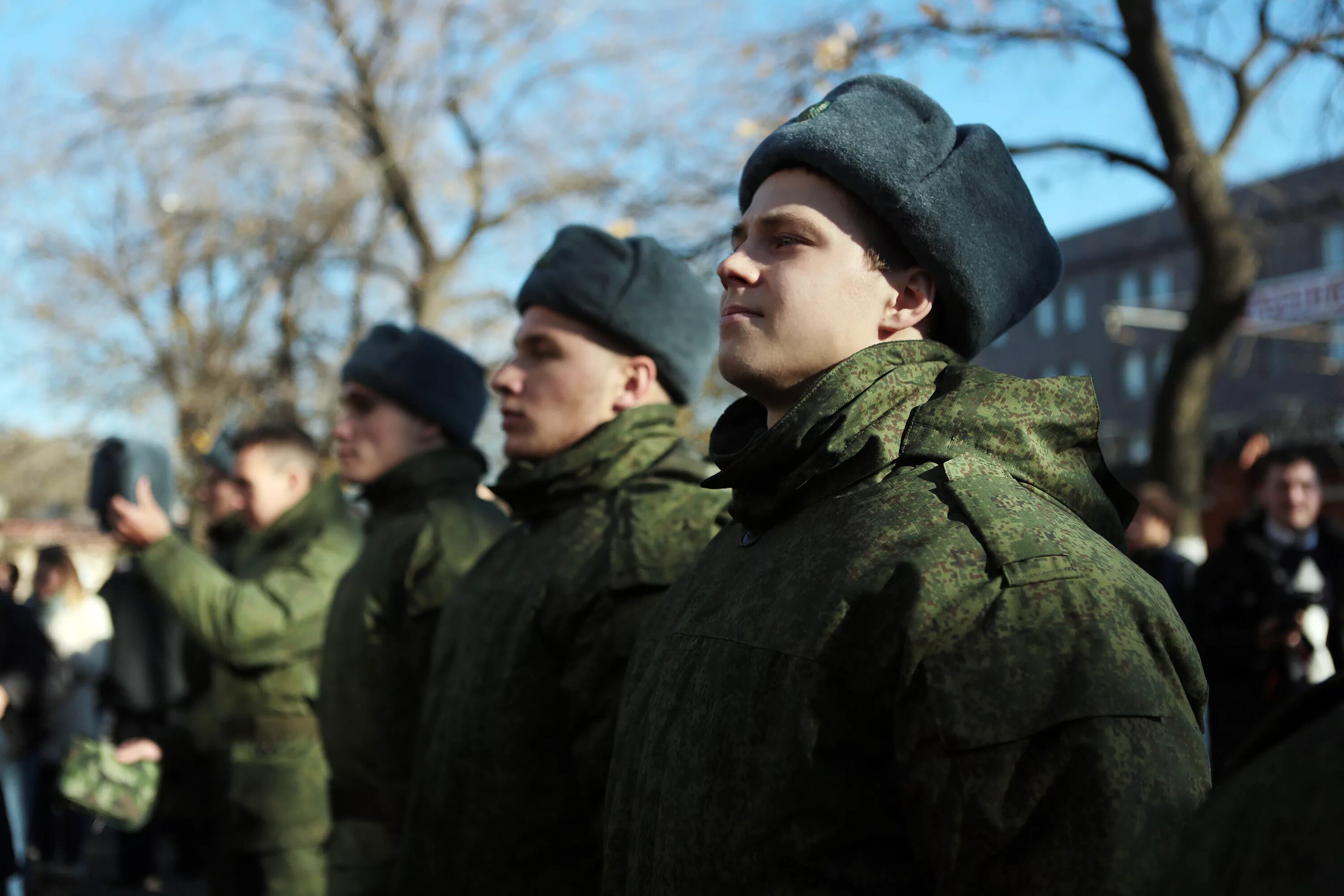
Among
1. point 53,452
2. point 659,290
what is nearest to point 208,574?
point 659,290

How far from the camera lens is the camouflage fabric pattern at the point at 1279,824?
783 mm

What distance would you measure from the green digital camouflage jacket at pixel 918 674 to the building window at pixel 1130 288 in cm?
4240

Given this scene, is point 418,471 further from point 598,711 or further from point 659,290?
point 598,711

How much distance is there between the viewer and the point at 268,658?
15.2ft

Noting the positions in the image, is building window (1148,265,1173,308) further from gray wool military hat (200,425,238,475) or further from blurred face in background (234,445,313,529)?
blurred face in background (234,445,313,529)

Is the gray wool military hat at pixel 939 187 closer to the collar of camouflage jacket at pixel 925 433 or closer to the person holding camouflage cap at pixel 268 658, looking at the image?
the collar of camouflage jacket at pixel 925 433

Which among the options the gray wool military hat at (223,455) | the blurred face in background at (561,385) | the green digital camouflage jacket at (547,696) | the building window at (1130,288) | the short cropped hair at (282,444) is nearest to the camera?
the green digital camouflage jacket at (547,696)

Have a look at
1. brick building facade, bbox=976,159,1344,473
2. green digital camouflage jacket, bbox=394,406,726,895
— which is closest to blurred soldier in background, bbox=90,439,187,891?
green digital camouflage jacket, bbox=394,406,726,895

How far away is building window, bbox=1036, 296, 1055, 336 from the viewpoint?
46.0 metres

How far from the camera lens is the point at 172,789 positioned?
247 inches

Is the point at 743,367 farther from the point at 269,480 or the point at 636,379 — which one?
the point at 269,480

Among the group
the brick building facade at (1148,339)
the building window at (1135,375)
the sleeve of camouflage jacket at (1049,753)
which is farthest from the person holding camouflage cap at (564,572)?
the building window at (1135,375)

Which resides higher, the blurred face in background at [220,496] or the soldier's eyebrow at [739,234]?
the soldier's eyebrow at [739,234]

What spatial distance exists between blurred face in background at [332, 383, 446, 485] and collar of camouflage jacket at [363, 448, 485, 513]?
0.08 metres
